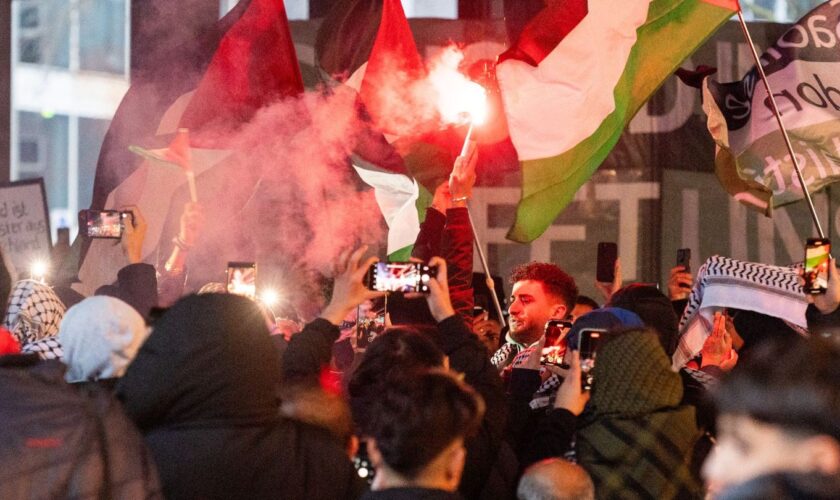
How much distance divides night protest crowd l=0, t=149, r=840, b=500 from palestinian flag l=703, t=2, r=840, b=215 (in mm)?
3411

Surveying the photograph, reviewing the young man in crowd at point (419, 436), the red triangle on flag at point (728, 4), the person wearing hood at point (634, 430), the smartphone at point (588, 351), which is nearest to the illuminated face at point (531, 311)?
the smartphone at point (588, 351)

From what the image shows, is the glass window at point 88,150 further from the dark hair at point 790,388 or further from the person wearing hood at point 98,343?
the dark hair at point 790,388

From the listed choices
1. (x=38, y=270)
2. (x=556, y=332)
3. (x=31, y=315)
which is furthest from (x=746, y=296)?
(x=38, y=270)

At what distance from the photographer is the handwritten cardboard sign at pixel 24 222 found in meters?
8.74

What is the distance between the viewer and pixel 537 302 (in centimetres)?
588

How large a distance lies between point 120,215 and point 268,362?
11.3 feet

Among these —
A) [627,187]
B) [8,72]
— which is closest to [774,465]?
[627,187]

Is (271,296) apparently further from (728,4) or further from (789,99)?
(789,99)

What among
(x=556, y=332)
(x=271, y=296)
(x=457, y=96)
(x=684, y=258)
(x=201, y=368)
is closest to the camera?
(x=201, y=368)

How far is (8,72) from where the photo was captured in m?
12.6

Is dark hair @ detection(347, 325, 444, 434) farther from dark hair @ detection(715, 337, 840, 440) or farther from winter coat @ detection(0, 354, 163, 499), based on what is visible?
dark hair @ detection(715, 337, 840, 440)

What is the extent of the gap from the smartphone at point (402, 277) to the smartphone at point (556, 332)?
62 cm

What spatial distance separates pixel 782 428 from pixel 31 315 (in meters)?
4.09

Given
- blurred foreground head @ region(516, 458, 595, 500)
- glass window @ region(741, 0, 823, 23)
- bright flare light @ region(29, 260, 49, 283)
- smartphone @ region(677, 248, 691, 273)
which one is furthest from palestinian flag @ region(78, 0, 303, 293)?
glass window @ region(741, 0, 823, 23)
